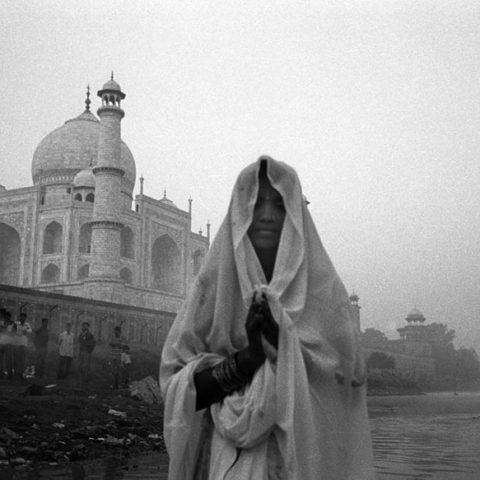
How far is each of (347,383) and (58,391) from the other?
9.22m

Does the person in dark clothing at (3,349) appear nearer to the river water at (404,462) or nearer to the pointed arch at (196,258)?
the river water at (404,462)

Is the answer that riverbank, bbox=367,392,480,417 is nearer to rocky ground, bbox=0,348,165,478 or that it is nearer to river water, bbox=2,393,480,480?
river water, bbox=2,393,480,480

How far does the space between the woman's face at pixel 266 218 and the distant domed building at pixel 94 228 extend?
25.3 m

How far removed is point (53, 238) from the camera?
34.7 meters

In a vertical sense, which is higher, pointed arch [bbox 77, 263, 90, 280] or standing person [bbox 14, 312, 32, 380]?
pointed arch [bbox 77, 263, 90, 280]

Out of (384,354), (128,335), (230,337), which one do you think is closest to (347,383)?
(230,337)

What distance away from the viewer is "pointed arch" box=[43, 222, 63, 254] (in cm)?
3378

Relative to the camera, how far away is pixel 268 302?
1.48 m

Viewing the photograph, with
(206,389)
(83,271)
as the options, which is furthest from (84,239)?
(206,389)

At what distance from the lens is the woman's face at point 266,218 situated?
1.74 meters

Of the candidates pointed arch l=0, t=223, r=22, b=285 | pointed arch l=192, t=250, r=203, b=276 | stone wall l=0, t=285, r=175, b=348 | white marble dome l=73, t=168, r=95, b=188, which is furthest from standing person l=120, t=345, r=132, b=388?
pointed arch l=192, t=250, r=203, b=276

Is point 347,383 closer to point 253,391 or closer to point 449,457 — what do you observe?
point 253,391

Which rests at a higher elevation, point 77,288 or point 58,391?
point 77,288

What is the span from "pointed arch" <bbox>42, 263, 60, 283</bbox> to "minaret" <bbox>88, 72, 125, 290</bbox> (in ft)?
23.0
